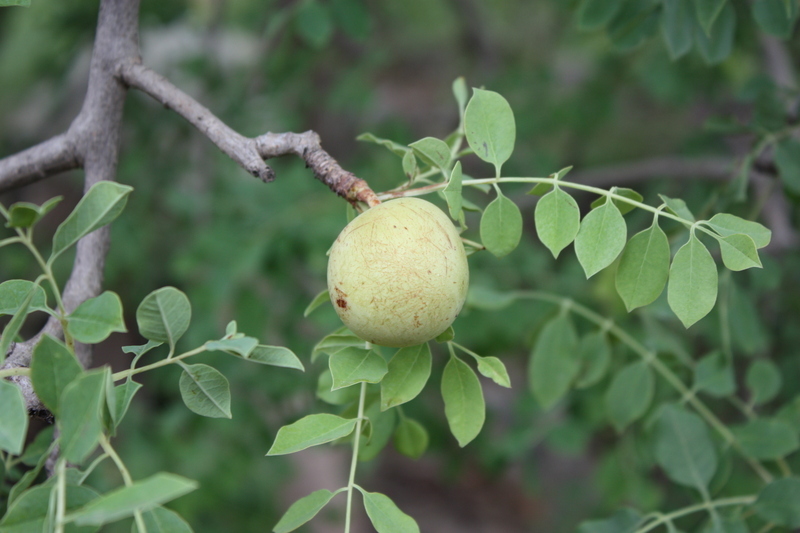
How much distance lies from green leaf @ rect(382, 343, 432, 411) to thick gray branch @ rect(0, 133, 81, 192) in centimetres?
61

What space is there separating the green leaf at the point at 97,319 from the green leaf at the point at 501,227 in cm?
47

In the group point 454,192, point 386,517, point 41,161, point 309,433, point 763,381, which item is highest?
point 41,161

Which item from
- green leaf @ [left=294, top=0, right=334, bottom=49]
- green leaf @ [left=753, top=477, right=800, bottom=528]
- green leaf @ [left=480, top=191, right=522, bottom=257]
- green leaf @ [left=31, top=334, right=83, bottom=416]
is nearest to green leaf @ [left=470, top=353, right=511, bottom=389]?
green leaf @ [left=480, top=191, right=522, bottom=257]

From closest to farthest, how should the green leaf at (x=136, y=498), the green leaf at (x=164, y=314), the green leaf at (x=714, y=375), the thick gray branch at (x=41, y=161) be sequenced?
the green leaf at (x=136, y=498) → the green leaf at (x=164, y=314) → the thick gray branch at (x=41, y=161) → the green leaf at (x=714, y=375)

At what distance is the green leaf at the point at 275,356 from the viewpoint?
724 millimetres

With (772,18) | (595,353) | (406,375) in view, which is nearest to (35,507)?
(406,375)

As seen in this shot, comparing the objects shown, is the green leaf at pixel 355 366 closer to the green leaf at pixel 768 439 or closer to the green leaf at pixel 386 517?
the green leaf at pixel 386 517

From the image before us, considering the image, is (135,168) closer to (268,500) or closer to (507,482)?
(268,500)

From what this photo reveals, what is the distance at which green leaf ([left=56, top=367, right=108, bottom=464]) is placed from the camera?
1.93 ft

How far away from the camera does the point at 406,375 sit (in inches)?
34.0

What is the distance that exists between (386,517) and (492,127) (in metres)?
0.54

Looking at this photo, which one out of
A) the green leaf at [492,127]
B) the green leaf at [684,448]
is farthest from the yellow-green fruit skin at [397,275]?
the green leaf at [684,448]

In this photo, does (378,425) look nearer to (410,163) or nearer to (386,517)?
(386,517)

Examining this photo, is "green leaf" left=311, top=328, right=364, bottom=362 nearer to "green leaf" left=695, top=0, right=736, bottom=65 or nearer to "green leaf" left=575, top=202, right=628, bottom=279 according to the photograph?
"green leaf" left=575, top=202, right=628, bottom=279
